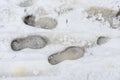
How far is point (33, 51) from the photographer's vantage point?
6.41 feet

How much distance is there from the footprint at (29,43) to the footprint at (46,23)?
118 millimetres

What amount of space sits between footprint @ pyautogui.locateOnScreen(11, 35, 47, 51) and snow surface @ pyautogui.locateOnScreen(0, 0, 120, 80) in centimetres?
3

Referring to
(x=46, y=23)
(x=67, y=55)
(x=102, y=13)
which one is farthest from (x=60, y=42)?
(x=102, y=13)

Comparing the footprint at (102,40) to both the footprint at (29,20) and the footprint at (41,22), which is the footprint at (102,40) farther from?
the footprint at (29,20)

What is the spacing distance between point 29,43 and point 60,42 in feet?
0.64

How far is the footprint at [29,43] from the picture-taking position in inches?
79.3

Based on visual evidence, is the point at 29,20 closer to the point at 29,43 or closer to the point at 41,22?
the point at 41,22

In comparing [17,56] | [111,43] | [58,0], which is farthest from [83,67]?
[58,0]

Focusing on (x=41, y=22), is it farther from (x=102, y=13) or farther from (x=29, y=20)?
(x=102, y=13)

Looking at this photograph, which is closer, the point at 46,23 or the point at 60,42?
the point at 60,42

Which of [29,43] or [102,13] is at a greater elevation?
[102,13]

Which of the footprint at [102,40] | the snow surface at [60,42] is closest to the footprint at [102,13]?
the snow surface at [60,42]

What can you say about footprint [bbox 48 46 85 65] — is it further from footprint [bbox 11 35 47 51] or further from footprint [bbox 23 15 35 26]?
footprint [bbox 23 15 35 26]

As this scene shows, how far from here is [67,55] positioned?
6.44ft
